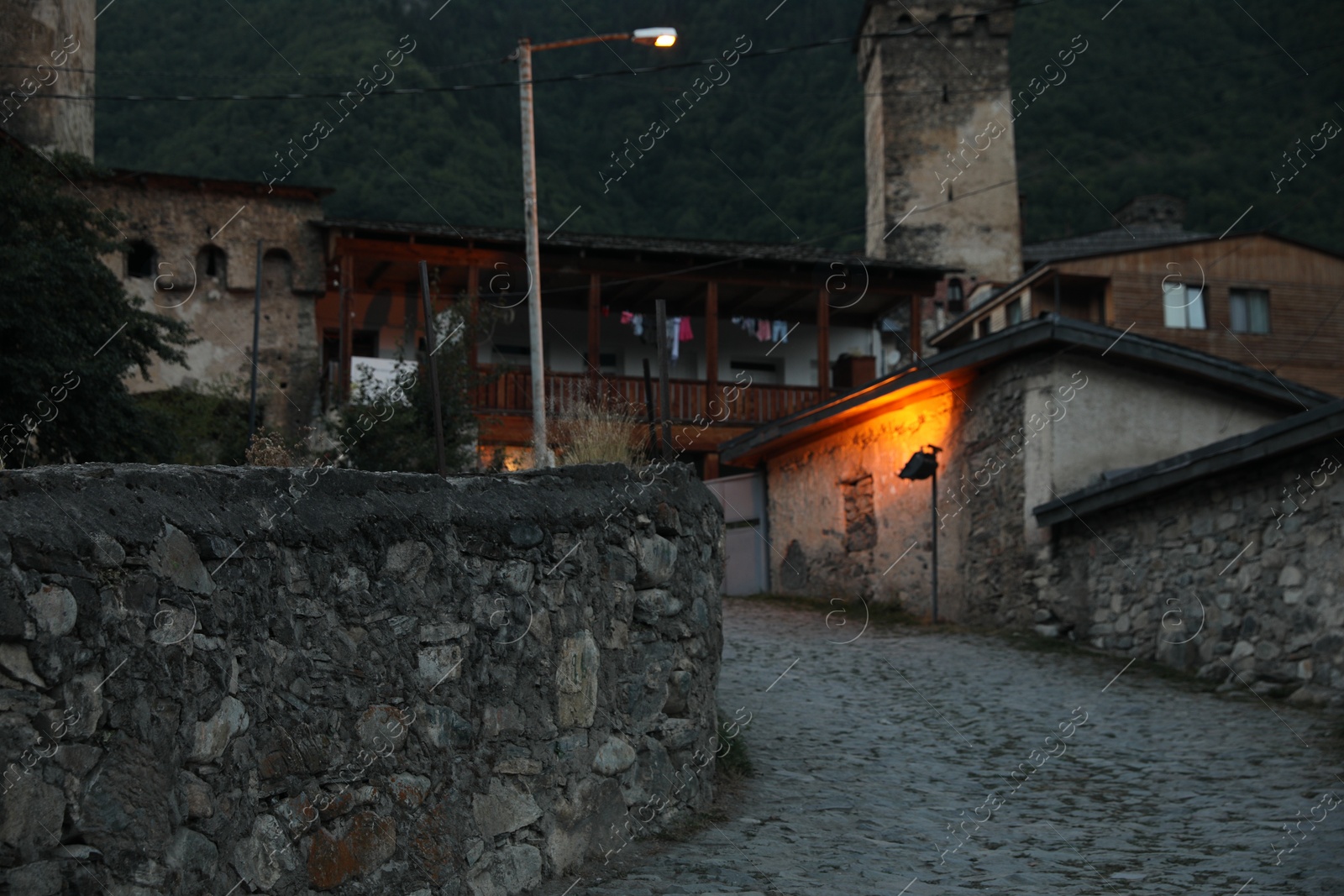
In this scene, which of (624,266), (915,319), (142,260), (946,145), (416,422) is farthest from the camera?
(946,145)

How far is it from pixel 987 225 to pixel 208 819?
2932 cm

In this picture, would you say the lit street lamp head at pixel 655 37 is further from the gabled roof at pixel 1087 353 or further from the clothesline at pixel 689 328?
the clothesline at pixel 689 328

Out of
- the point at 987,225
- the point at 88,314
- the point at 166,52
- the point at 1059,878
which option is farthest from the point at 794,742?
the point at 166,52

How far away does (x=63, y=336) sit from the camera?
10.4m

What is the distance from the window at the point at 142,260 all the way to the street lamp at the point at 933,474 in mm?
13285

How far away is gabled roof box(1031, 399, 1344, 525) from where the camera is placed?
9.28 metres

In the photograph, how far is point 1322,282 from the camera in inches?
981

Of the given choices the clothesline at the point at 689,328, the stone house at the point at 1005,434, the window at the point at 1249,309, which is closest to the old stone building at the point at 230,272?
the clothesline at the point at 689,328

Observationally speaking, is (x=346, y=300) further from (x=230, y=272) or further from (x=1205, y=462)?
(x=1205, y=462)

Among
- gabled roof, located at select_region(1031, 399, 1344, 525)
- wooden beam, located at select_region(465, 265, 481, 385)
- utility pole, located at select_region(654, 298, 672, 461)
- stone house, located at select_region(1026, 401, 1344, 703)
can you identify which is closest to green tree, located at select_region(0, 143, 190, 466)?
wooden beam, located at select_region(465, 265, 481, 385)

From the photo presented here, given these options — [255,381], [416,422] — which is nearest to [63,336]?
[255,381]

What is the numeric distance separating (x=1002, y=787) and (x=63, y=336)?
26.3ft

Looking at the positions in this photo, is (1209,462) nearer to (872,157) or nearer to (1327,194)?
(872,157)

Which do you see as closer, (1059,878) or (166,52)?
(1059,878)
